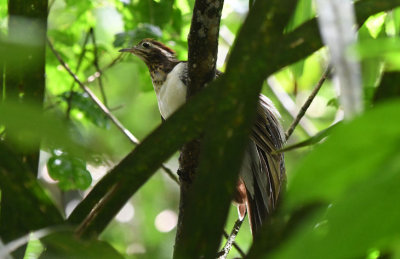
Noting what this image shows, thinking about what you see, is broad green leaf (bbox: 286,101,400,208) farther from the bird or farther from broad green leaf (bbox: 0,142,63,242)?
the bird

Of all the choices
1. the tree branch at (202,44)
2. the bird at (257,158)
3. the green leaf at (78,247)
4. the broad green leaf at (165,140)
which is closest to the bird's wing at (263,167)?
the bird at (257,158)

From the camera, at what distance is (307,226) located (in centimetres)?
67

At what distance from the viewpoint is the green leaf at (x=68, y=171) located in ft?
10.7

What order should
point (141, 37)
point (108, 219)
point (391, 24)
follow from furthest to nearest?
point (141, 37)
point (391, 24)
point (108, 219)

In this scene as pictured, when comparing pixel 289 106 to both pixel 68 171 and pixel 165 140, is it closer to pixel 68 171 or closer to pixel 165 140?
pixel 68 171

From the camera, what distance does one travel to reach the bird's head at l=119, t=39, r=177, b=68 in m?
4.09

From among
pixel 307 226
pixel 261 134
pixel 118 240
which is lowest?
pixel 118 240

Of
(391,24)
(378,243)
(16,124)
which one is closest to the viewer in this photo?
(378,243)

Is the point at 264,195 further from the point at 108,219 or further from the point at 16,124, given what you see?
the point at 16,124

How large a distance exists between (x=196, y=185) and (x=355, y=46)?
0.51 m

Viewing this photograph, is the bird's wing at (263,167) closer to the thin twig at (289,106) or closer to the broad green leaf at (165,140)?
the thin twig at (289,106)

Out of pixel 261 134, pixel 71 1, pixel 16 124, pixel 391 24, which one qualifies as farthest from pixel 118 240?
pixel 16 124

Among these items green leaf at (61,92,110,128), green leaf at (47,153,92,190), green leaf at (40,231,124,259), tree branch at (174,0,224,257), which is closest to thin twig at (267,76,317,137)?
green leaf at (61,92,110,128)

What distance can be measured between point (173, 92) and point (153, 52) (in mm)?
670
